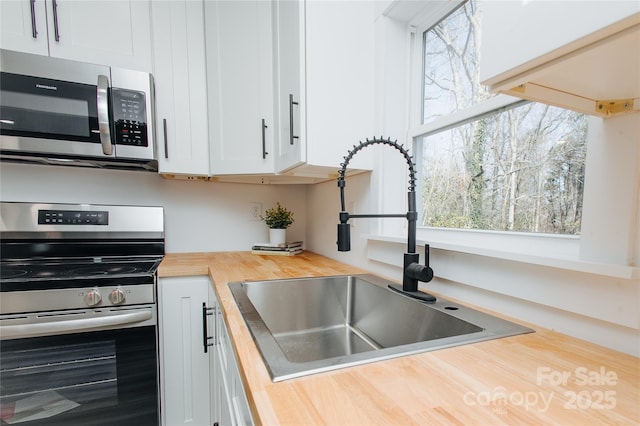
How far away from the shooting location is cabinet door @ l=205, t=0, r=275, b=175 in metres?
1.42

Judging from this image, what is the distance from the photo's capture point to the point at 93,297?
102 cm

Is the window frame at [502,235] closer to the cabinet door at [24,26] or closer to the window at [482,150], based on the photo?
the window at [482,150]

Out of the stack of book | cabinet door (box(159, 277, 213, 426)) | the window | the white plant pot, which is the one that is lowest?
cabinet door (box(159, 277, 213, 426))

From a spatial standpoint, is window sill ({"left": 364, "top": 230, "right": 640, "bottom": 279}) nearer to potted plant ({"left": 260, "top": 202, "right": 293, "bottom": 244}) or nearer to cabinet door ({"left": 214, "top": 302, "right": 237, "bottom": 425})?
cabinet door ({"left": 214, "top": 302, "right": 237, "bottom": 425})

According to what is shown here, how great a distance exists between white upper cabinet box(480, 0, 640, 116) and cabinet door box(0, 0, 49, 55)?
1.81 m

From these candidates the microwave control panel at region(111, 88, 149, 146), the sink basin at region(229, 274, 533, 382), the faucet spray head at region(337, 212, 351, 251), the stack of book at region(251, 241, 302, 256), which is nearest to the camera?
the sink basin at region(229, 274, 533, 382)

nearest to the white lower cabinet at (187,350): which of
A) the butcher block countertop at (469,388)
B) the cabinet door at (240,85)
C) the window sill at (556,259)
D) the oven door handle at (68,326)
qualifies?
the oven door handle at (68,326)

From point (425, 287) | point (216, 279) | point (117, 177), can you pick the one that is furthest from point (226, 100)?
point (425, 287)

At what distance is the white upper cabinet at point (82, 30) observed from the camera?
4.09 feet

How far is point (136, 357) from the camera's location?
1077 millimetres

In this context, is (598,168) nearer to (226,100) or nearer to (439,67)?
(439,67)

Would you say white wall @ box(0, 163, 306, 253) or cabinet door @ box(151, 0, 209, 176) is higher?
cabinet door @ box(151, 0, 209, 176)

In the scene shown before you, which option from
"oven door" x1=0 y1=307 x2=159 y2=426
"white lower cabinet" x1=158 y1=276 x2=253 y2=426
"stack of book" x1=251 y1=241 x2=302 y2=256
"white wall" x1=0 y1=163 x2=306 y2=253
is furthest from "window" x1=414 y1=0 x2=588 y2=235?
"oven door" x1=0 y1=307 x2=159 y2=426

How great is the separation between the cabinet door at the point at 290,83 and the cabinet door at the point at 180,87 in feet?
1.61
